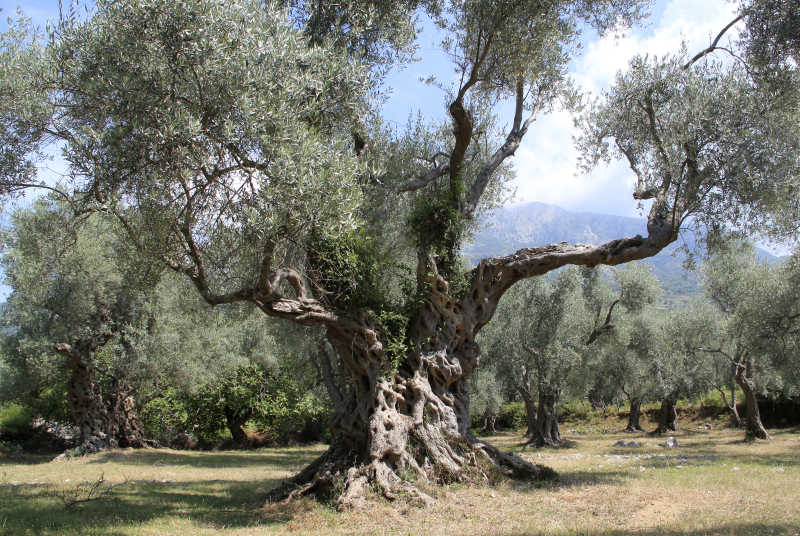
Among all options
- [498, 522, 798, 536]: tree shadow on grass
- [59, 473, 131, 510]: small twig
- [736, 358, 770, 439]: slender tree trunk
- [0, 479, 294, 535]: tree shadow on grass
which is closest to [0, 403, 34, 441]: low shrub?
[59, 473, 131, 510]: small twig

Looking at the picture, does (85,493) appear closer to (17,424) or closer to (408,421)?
(408,421)

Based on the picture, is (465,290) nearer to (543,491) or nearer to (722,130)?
(543,491)

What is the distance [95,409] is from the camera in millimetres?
21500

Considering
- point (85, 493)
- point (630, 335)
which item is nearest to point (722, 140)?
point (85, 493)

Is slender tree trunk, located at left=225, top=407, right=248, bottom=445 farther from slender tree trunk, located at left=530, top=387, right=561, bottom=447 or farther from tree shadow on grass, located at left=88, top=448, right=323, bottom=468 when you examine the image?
slender tree trunk, located at left=530, top=387, right=561, bottom=447

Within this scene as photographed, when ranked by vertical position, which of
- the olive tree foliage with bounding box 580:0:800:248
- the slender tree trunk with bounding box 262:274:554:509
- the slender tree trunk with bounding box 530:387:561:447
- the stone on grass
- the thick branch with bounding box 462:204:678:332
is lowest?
the stone on grass

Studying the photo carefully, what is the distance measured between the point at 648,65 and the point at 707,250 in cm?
459

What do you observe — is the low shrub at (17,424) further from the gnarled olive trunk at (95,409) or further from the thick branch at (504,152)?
the thick branch at (504,152)

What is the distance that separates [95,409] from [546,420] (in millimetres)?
21027

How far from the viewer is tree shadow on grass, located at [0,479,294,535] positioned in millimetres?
7578

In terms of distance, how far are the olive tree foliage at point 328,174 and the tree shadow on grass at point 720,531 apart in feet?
9.76

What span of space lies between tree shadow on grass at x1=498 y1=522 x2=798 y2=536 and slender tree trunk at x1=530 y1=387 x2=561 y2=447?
769 inches

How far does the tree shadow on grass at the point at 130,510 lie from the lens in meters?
7.58

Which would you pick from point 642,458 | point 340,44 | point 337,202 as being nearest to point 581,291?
point 642,458
